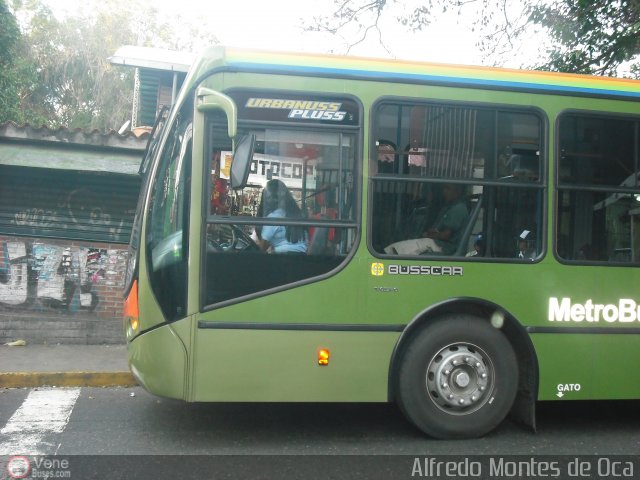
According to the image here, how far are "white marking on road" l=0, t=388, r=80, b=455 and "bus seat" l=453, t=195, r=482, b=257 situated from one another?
3.39 metres

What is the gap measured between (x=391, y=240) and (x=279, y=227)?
0.85m

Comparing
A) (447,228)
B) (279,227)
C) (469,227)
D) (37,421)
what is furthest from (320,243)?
(37,421)

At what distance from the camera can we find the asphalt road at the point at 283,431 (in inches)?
202

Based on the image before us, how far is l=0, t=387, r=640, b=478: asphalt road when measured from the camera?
513cm

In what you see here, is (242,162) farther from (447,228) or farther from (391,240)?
(447,228)

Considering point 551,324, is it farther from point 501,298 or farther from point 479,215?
point 479,215

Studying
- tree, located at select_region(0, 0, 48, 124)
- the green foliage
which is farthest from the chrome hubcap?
the green foliage

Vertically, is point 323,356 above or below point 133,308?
below

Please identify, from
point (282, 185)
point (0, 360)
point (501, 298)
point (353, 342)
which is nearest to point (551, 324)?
point (501, 298)

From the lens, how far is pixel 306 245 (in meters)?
5.08

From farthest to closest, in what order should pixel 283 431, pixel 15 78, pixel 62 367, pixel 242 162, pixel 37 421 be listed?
1. pixel 15 78
2. pixel 62 367
3. pixel 37 421
4. pixel 283 431
5. pixel 242 162

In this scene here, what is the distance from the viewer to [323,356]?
16.5 ft

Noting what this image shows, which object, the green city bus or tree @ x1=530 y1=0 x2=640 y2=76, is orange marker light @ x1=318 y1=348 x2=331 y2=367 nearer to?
the green city bus

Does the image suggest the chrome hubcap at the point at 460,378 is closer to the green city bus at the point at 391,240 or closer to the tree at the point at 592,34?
the green city bus at the point at 391,240
